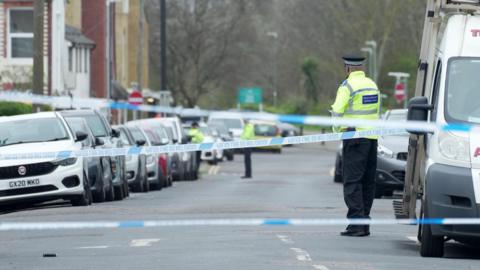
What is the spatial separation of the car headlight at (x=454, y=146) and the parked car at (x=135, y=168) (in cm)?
1585

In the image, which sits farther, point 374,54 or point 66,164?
point 374,54

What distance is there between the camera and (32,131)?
68.6 ft

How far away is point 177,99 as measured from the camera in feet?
296

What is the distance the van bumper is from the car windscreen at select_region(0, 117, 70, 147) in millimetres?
9413

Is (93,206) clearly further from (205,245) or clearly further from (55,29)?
(55,29)

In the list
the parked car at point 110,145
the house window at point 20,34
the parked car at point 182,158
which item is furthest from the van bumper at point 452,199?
the house window at point 20,34

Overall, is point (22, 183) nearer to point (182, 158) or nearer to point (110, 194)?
point (110, 194)

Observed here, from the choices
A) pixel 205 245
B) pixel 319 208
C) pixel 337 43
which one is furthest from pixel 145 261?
pixel 337 43

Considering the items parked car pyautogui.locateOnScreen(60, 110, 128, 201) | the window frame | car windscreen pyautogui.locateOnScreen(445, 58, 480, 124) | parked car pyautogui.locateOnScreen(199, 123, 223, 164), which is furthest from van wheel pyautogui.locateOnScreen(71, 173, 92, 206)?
the window frame

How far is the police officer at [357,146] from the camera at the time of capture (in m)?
14.7

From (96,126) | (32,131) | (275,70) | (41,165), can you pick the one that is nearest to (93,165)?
(32,131)

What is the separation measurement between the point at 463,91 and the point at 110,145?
12.5 metres

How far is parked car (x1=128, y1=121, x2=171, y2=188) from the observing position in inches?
1204

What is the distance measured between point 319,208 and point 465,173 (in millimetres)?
8541
